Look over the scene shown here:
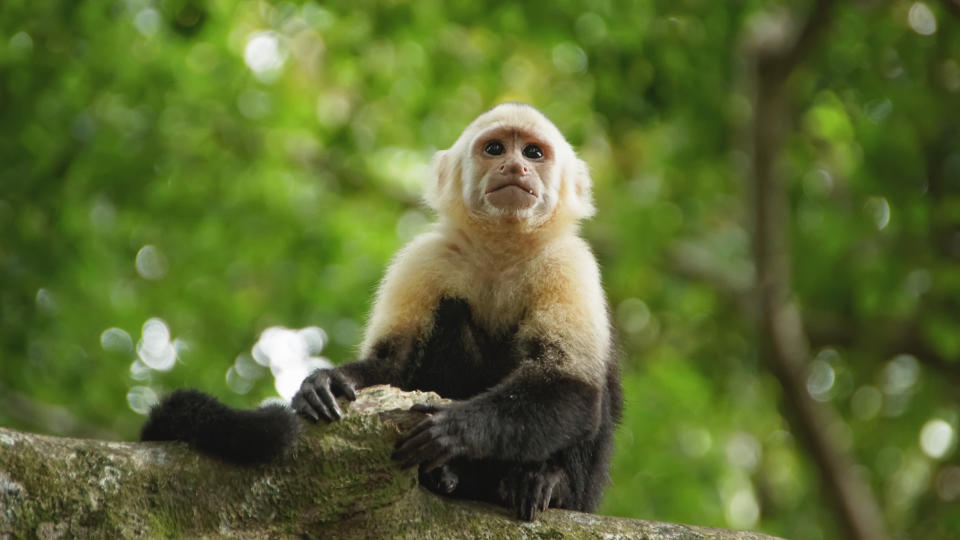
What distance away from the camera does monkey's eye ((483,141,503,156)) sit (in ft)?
14.2

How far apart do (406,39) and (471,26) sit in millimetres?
395

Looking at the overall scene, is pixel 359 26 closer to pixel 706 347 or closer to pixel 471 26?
pixel 471 26

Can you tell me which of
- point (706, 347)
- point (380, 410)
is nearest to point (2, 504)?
point (380, 410)

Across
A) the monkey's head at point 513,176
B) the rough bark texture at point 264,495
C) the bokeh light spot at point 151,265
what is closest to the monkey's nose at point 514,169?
the monkey's head at point 513,176

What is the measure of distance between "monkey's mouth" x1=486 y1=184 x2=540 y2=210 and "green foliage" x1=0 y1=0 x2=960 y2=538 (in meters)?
2.18

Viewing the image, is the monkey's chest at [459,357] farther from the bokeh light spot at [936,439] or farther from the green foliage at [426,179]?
the bokeh light spot at [936,439]

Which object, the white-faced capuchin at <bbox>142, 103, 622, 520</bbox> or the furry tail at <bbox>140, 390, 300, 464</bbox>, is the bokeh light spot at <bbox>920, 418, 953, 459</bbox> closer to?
the white-faced capuchin at <bbox>142, 103, 622, 520</bbox>

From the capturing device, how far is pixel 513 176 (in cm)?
413

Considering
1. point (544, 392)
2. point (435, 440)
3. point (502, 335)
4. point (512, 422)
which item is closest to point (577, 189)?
point (502, 335)

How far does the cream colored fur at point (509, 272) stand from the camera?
3736 mm

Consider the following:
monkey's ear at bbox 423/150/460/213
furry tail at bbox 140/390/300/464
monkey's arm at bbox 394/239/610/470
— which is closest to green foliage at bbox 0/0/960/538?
monkey's ear at bbox 423/150/460/213

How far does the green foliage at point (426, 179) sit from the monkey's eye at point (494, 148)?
6.29 ft

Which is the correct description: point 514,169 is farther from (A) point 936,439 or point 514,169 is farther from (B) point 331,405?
(A) point 936,439

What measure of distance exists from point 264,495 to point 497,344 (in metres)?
1.29
